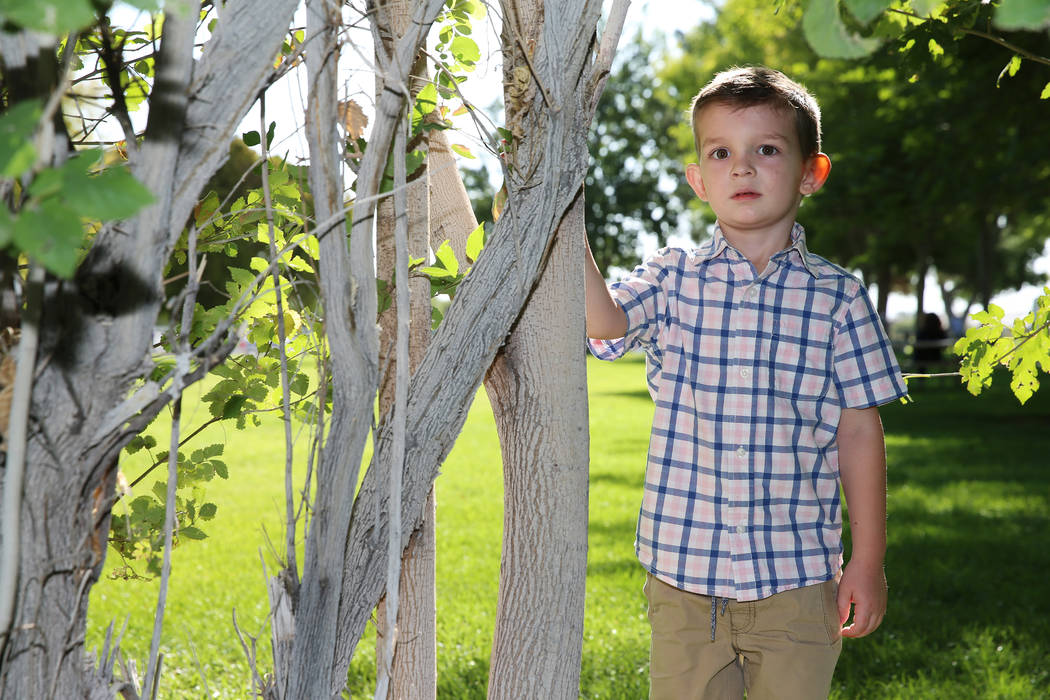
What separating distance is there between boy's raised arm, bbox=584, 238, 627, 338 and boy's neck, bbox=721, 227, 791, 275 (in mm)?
366

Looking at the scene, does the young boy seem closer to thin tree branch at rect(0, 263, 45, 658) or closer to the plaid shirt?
the plaid shirt

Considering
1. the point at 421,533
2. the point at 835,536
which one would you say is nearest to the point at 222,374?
the point at 421,533

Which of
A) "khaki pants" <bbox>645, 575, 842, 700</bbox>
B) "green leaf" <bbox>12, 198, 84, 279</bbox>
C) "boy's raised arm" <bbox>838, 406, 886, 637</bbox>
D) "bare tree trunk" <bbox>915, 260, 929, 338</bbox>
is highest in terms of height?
"bare tree trunk" <bbox>915, 260, 929, 338</bbox>

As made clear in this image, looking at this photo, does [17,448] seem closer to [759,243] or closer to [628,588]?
[759,243]

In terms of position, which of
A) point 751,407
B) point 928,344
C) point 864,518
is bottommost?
point 864,518

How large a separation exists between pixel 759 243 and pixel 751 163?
0.77 feet

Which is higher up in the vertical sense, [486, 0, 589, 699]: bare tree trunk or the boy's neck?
the boy's neck

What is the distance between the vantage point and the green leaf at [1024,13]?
0.75m

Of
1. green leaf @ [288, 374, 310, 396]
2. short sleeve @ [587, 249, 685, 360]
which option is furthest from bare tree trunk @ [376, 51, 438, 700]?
short sleeve @ [587, 249, 685, 360]

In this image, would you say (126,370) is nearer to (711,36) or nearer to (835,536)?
(835,536)

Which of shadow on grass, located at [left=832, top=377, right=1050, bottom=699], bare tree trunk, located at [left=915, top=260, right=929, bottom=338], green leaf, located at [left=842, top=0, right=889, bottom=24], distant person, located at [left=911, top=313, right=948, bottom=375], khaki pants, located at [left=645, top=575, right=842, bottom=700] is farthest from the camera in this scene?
bare tree trunk, located at [left=915, top=260, right=929, bottom=338]

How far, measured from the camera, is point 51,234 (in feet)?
2.41

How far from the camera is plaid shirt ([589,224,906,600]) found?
2.15 m

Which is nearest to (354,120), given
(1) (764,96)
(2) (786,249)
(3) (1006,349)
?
(1) (764,96)
